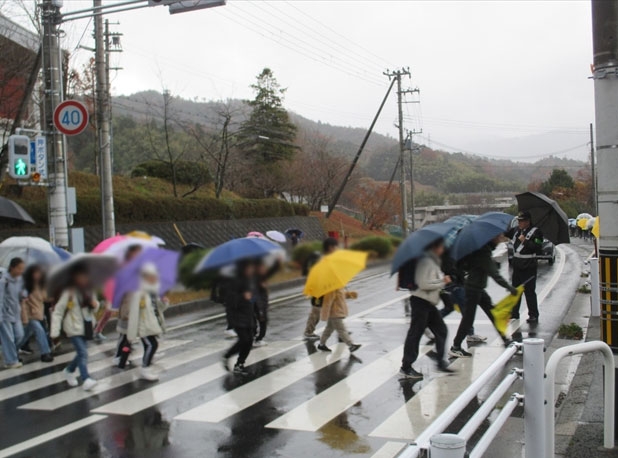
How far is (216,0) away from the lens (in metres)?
2.27

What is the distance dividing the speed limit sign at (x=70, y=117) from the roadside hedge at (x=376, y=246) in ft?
2.67

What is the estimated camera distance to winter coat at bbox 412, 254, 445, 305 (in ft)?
4.91

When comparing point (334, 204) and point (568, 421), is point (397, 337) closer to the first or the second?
point (568, 421)

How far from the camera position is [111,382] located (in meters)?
7.79

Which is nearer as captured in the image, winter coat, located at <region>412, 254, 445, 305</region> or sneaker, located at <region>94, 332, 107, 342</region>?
winter coat, located at <region>412, 254, 445, 305</region>

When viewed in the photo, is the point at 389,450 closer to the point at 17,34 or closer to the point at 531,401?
the point at 531,401

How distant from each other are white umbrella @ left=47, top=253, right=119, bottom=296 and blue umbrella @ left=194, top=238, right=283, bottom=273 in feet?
0.54

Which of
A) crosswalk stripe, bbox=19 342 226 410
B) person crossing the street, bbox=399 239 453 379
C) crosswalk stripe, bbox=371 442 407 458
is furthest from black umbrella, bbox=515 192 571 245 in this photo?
crosswalk stripe, bbox=19 342 226 410

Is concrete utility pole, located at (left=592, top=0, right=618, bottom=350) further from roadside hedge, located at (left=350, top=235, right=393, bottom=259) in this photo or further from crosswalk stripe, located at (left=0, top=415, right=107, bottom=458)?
crosswalk stripe, located at (left=0, top=415, right=107, bottom=458)

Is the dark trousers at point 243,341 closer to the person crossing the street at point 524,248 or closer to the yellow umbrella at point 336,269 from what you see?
the yellow umbrella at point 336,269

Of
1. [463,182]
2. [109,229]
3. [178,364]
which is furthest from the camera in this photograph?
[178,364]

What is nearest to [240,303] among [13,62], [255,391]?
[255,391]

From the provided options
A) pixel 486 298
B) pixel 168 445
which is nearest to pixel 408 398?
pixel 168 445

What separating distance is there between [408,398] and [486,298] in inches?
187
